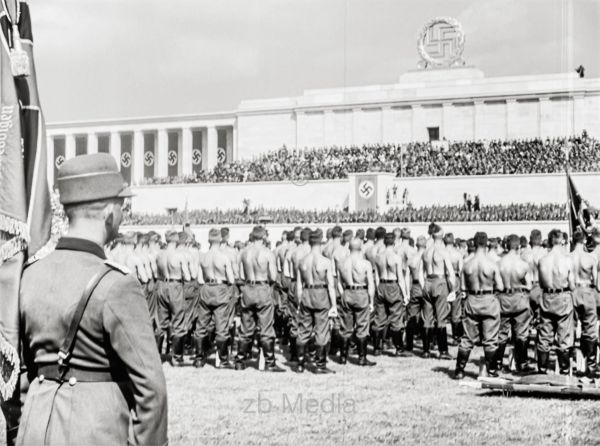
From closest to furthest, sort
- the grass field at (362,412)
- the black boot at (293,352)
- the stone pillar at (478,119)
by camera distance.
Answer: the grass field at (362,412) → the black boot at (293,352) → the stone pillar at (478,119)

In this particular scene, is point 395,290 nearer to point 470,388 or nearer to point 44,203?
point 470,388

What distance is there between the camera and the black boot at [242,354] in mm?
Answer: 13414

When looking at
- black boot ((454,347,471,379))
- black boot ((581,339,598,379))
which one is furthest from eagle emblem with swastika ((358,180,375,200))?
black boot ((454,347,471,379))

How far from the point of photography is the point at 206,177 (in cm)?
5016

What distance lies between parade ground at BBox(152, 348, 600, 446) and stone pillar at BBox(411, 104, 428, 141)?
41396 millimetres

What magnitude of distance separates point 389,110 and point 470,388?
43973 millimetres

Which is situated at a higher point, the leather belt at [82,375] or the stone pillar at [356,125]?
the stone pillar at [356,125]

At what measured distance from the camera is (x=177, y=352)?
14086mm

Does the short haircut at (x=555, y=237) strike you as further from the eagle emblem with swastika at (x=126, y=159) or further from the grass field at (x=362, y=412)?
the eagle emblem with swastika at (x=126, y=159)

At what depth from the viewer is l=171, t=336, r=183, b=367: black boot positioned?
45.9 feet

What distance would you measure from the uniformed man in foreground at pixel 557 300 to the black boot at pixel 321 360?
9.65 ft

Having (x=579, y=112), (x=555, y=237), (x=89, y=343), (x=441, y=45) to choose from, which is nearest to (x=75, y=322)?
(x=89, y=343)

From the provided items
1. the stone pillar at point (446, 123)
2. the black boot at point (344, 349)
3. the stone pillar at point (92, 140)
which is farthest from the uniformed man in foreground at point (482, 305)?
the stone pillar at point (92, 140)

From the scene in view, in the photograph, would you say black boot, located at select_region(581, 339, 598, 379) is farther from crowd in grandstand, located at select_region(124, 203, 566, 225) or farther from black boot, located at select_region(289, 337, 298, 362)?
crowd in grandstand, located at select_region(124, 203, 566, 225)
